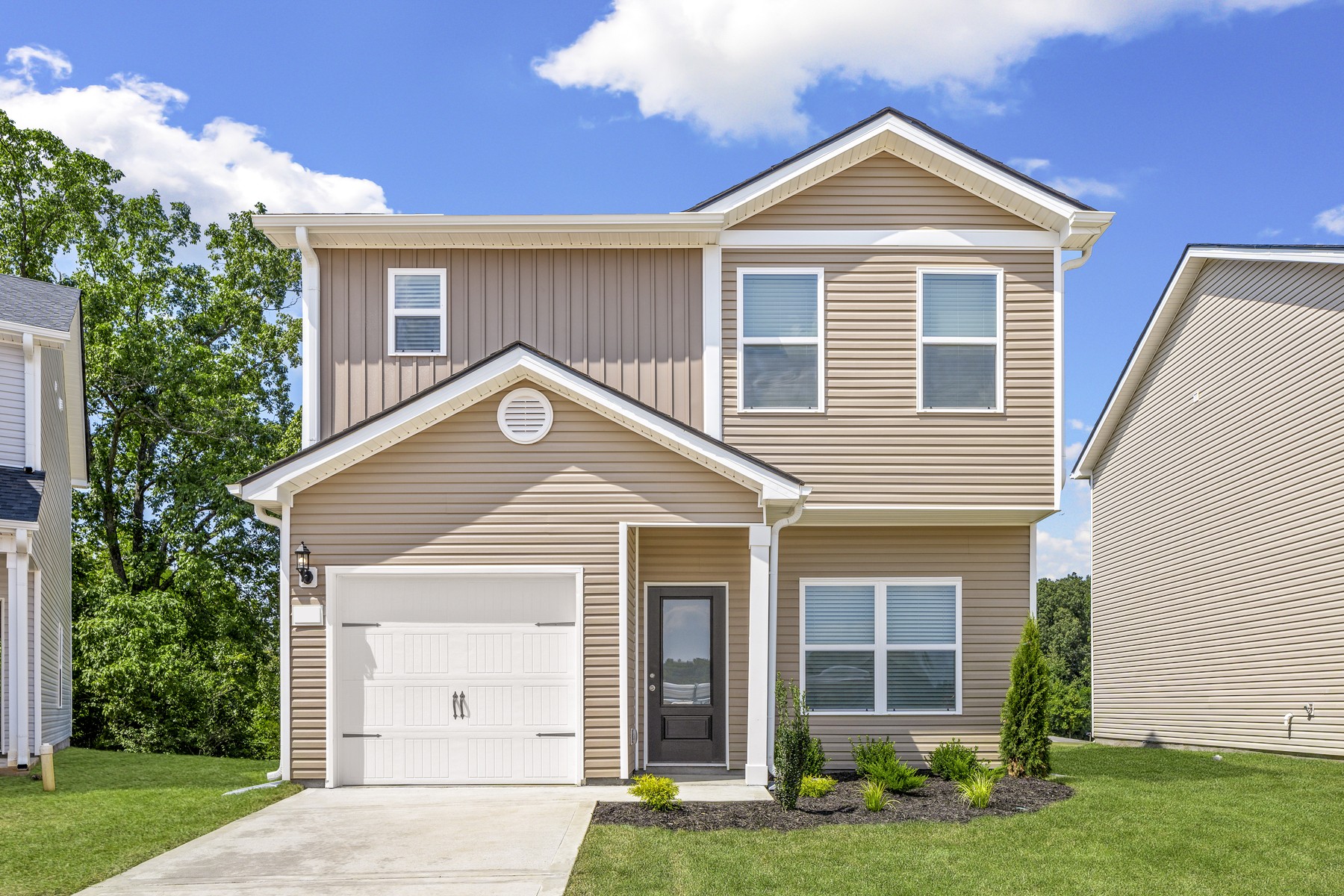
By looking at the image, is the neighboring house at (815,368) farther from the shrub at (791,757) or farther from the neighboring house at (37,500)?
the neighboring house at (37,500)

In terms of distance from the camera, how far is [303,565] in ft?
37.6

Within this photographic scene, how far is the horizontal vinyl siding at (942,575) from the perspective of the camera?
13484 mm

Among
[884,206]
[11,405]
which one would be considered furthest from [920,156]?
[11,405]

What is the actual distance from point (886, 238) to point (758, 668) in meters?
5.32

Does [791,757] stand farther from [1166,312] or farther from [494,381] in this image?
[1166,312]

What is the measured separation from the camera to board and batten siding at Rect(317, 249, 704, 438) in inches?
521

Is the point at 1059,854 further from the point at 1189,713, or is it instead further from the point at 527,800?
the point at 1189,713

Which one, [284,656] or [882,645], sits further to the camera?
[882,645]

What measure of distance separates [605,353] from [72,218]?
1806 cm

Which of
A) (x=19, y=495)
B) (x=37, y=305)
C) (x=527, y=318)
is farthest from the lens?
(x=37, y=305)

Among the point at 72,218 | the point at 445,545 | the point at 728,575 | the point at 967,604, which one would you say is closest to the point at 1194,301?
the point at 967,604

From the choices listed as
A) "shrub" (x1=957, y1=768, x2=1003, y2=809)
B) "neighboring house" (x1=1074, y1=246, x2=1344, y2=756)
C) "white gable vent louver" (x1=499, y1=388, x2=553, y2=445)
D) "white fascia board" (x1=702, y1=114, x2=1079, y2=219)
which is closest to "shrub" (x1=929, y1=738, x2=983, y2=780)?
"shrub" (x1=957, y1=768, x2=1003, y2=809)

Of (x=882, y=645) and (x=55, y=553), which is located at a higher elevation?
(x=55, y=553)

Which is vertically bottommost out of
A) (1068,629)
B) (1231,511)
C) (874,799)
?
(1068,629)
